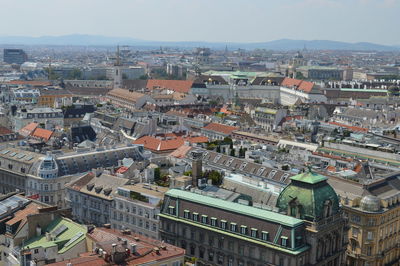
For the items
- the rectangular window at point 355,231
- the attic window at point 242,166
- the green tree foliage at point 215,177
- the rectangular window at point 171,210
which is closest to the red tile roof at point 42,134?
the attic window at point 242,166

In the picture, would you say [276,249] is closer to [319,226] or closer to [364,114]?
[319,226]

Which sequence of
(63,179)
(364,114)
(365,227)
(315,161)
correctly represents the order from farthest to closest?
(364,114)
(315,161)
(63,179)
(365,227)

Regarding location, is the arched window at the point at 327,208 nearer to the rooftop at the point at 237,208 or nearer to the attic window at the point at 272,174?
the rooftop at the point at 237,208

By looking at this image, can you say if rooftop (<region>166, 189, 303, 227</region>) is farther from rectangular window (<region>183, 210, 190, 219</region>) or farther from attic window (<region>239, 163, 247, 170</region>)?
attic window (<region>239, 163, 247, 170</region>)

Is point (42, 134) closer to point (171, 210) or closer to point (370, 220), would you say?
point (171, 210)

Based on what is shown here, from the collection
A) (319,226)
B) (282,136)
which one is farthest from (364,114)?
(319,226)

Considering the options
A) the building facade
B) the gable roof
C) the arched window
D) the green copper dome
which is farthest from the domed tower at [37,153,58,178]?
the arched window

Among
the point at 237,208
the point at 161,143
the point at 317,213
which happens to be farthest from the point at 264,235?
the point at 161,143
